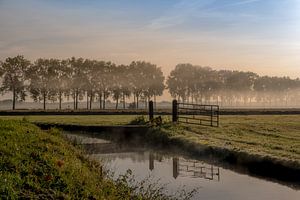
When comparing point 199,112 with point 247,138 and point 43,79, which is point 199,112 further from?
point 43,79

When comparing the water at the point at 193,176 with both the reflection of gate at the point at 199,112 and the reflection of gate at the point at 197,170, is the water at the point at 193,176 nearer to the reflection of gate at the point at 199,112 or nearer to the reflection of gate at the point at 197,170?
the reflection of gate at the point at 197,170

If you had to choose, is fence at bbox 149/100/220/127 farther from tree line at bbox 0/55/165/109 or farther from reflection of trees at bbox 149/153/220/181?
tree line at bbox 0/55/165/109

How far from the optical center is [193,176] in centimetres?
2175

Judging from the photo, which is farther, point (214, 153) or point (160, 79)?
point (160, 79)

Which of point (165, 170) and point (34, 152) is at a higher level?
point (34, 152)

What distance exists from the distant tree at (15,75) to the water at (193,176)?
4063 inches

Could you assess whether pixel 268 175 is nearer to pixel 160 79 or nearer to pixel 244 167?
pixel 244 167

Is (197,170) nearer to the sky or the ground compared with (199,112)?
nearer to the ground

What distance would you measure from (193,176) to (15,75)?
11538 cm

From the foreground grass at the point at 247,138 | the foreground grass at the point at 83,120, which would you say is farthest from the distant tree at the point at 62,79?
the foreground grass at the point at 247,138

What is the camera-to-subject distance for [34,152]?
15.0 meters

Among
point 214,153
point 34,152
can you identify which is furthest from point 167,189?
point 214,153

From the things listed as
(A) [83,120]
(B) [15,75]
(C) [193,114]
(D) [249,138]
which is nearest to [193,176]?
(D) [249,138]

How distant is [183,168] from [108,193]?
1157 centimetres
